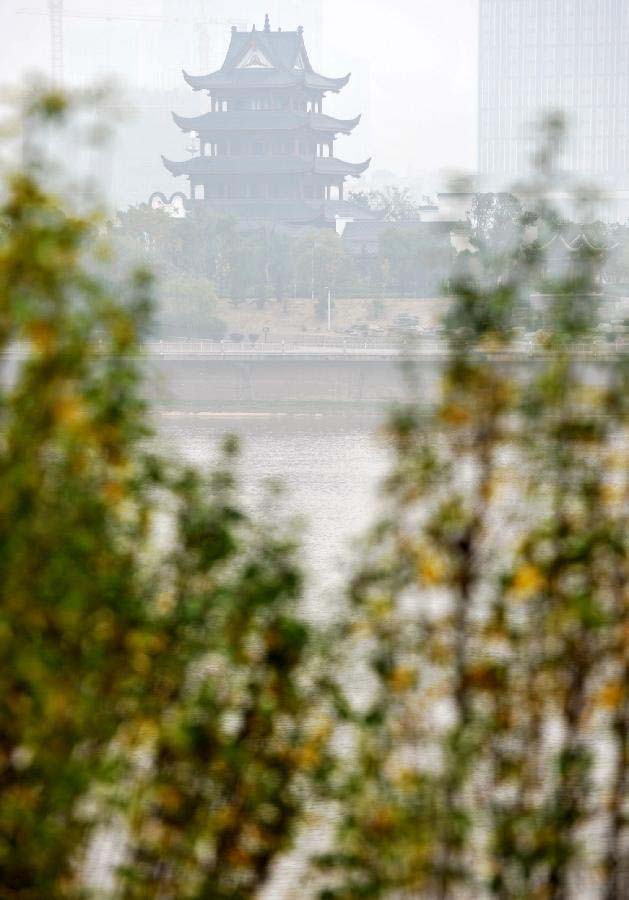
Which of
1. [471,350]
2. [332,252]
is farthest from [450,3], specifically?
[471,350]

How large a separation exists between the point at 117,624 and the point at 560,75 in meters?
22.0

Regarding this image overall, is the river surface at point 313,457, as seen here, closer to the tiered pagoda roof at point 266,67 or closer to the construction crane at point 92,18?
the tiered pagoda roof at point 266,67

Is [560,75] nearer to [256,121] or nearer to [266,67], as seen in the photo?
[266,67]

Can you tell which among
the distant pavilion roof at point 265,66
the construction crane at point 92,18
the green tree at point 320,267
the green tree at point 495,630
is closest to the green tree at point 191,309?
the green tree at point 320,267

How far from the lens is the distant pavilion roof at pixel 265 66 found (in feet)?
56.2

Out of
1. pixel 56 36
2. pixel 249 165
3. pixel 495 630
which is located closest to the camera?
pixel 495 630

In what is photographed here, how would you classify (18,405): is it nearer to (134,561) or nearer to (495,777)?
(134,561)

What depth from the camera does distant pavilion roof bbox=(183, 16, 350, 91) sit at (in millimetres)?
17141

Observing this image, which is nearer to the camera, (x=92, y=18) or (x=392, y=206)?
(x=392, y=206)

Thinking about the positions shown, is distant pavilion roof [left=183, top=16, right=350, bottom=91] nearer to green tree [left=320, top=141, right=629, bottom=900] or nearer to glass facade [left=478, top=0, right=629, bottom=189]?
glass facade [left=478, top=0, right=629, bottom=189]

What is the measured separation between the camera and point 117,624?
81 centimetres

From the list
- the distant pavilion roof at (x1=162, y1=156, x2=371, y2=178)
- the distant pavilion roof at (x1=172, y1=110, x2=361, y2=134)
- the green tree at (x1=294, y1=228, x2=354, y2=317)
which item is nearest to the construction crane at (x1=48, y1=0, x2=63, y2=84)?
the distant pavilion roof at (x1=172, y1=110, x2=361, y2=134)

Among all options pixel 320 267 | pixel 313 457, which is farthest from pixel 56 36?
pixel 313 457

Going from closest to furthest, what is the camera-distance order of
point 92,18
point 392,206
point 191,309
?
point 191,309
point 392,206
point 92,18
